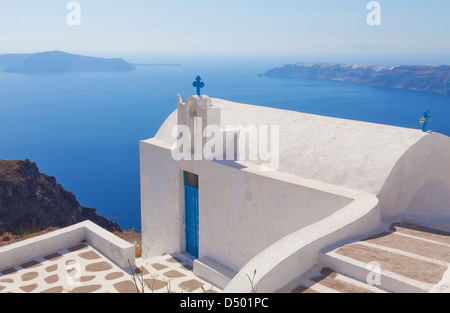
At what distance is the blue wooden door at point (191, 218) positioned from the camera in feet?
28.0

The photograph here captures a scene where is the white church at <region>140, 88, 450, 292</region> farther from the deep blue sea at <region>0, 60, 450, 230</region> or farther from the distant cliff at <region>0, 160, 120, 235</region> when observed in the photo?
the deep blue sea at <region>0, 60, 450, 230</region>

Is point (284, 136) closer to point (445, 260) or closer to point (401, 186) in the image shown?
point (401, 186)

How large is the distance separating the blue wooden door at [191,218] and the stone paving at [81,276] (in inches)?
32.0

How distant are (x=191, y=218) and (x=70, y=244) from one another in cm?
248

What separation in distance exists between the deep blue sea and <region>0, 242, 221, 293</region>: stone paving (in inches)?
1731

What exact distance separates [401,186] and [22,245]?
21.1 ft

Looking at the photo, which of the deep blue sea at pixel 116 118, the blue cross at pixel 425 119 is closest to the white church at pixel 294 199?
the blue cross at pixel 425 119

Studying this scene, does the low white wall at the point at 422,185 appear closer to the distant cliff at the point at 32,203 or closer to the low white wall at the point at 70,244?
the low white wall at the point at 70,244

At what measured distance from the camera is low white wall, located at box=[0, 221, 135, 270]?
689 centimetres

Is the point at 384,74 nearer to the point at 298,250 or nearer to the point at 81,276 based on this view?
the point at 81,276

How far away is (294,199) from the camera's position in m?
6.30

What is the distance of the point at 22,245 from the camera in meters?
7.05

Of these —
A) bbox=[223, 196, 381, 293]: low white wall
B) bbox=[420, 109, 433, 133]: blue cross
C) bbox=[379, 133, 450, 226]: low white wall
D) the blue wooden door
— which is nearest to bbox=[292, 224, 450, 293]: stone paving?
bbox=[223, 196, 381, 293]: low white wall

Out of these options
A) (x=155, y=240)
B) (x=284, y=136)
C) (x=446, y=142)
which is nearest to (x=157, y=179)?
(x=155, y=240)
